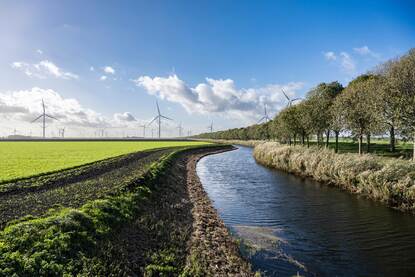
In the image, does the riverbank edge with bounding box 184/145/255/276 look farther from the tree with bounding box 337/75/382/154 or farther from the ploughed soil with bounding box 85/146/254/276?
the tree with bounding box 337/75/382/154

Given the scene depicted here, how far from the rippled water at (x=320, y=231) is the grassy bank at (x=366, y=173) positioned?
38.1 inches

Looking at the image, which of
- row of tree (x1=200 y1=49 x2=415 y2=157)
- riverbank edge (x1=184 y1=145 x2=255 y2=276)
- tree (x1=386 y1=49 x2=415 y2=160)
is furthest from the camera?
row of tree (x1=200 y1=49 x2=415 y2=157)

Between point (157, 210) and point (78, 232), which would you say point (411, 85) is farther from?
point (78, 232)

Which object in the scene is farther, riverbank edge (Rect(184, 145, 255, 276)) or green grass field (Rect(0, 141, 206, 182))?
green grass field (Rect(0, 141, 206, 182))

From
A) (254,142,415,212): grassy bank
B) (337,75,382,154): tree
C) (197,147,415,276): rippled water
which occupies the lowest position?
(197,147,415,276): rippled water

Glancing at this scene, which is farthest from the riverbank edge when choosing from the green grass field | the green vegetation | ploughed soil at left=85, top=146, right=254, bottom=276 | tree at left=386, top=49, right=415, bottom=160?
tree at left=386, top=49, right=415, bottom=160

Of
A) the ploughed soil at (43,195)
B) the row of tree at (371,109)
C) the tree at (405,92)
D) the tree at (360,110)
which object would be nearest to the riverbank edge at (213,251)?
the ploughed soil at (43,195)

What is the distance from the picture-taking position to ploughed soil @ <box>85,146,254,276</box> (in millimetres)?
10242

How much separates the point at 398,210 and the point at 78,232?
64.3 feet

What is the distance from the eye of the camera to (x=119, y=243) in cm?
1179

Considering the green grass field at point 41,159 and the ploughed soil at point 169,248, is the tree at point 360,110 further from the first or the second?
the green grass field at point 41,159

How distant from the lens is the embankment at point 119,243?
30.0 ft

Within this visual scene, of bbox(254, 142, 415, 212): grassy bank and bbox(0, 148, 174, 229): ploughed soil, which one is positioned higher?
bbox(254, 142, 415, 212): grassy bank

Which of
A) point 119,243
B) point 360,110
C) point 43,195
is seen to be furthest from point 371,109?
point 43,195
